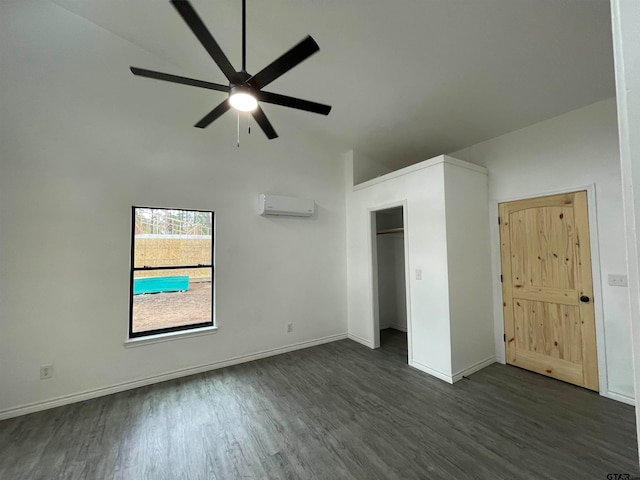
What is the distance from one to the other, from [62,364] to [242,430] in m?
2.05

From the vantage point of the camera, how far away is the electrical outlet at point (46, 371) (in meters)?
2.76

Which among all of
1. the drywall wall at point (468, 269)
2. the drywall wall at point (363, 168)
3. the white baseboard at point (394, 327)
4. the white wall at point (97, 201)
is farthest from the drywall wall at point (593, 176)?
the white wall at point (97, 201)

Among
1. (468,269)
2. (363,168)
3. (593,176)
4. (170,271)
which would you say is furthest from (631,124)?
(363,168)

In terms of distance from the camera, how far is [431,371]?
3332 mm

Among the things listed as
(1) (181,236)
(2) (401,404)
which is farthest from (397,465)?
(1) (181,236)

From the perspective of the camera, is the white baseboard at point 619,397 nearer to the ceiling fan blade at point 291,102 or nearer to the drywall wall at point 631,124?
the drywall wall at point 631,124

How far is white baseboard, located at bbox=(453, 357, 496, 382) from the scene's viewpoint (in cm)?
317

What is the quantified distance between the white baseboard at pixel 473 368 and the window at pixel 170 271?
3.09 metres

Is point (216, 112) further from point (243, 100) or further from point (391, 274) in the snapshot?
point (391, 274)

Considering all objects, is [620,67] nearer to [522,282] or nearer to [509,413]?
[509,413]

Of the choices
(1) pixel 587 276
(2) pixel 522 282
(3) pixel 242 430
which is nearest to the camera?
(3) pixel 242 430

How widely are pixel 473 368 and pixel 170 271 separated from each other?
3.92 m

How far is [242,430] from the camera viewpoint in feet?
7.95

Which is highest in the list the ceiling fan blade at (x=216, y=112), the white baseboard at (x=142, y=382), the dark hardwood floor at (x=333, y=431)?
the ceiling fan blade at (x=216, y=112)
